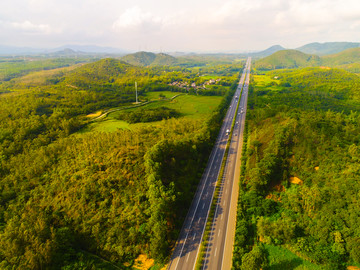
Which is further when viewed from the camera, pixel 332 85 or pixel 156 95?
pixel 332 85

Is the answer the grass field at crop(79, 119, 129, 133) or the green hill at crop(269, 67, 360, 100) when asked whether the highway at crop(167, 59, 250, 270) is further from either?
the green hill at crop(269, 67, 360, 100)

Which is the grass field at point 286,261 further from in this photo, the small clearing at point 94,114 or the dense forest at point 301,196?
the small clearing at point 94,114

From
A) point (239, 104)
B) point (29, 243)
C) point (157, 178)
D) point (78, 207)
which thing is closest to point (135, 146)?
point (157, 178)

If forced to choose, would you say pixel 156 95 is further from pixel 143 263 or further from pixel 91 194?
pixel 143 263

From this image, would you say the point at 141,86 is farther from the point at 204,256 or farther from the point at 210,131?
the point at 204,256

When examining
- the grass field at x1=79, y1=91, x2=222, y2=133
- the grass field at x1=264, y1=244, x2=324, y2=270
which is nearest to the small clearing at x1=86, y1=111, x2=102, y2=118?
the grass field at x1=79, y1=91, x2=222, y2=133

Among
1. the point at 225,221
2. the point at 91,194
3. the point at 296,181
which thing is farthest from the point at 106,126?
the point at 296,181
